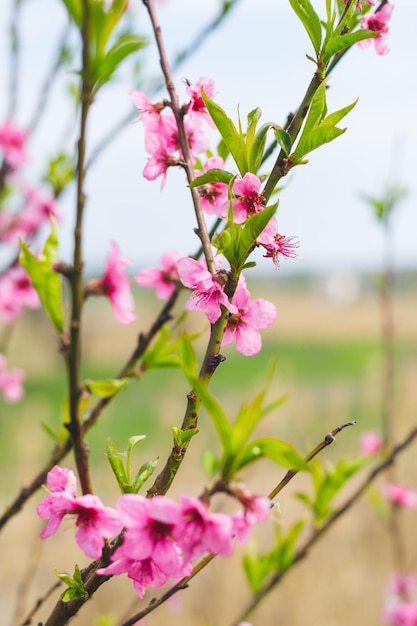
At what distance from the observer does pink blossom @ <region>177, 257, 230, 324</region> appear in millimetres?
654

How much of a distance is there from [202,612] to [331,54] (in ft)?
14.5

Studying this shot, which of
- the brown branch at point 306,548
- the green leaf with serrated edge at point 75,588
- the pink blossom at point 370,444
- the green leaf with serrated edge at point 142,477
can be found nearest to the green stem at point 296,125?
the green leaf with serrated edge at point 142,477

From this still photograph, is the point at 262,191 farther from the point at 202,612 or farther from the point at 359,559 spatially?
the point at 359,559

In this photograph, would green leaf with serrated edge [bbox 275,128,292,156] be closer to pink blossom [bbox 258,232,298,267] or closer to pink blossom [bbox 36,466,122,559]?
pink blossom [bbox 258,232,298,267]

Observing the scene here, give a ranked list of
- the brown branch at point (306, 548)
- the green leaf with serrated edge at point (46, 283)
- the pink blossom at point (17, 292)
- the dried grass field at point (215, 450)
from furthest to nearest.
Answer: the dried grass field at point (215, 450)
the pink blossom at point (17, 292)
the brown branch at point (306, 548)
the green leaf with serrated edge at point (46, 283)

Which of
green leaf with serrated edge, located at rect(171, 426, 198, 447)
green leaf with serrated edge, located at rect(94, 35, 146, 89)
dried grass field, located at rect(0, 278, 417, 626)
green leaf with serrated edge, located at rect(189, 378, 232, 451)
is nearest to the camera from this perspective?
green leaf with serrated edge, located at rect(189, 378, 232, 451)

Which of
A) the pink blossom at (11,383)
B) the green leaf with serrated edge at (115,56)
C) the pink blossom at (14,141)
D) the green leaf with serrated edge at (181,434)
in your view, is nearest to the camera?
the green leaf with serrated edge at (181,434)

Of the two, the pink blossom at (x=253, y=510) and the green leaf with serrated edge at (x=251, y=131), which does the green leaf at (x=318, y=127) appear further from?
the pink blossom at (x=253, y=510)

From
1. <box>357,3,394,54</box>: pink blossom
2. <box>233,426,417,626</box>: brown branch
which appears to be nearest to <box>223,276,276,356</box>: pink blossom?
<box>357,3,394,54</box>: pink blossom

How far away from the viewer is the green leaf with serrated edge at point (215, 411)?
1.67 feet

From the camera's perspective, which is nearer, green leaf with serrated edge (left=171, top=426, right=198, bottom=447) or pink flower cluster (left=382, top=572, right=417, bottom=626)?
green leaf with serrated edge (left=171, top=426, right=198, bottom=447)

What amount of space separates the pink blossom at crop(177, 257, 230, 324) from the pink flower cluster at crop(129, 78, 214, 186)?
158mm

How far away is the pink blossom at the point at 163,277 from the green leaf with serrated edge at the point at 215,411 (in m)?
0.60

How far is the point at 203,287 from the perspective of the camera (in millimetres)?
653
